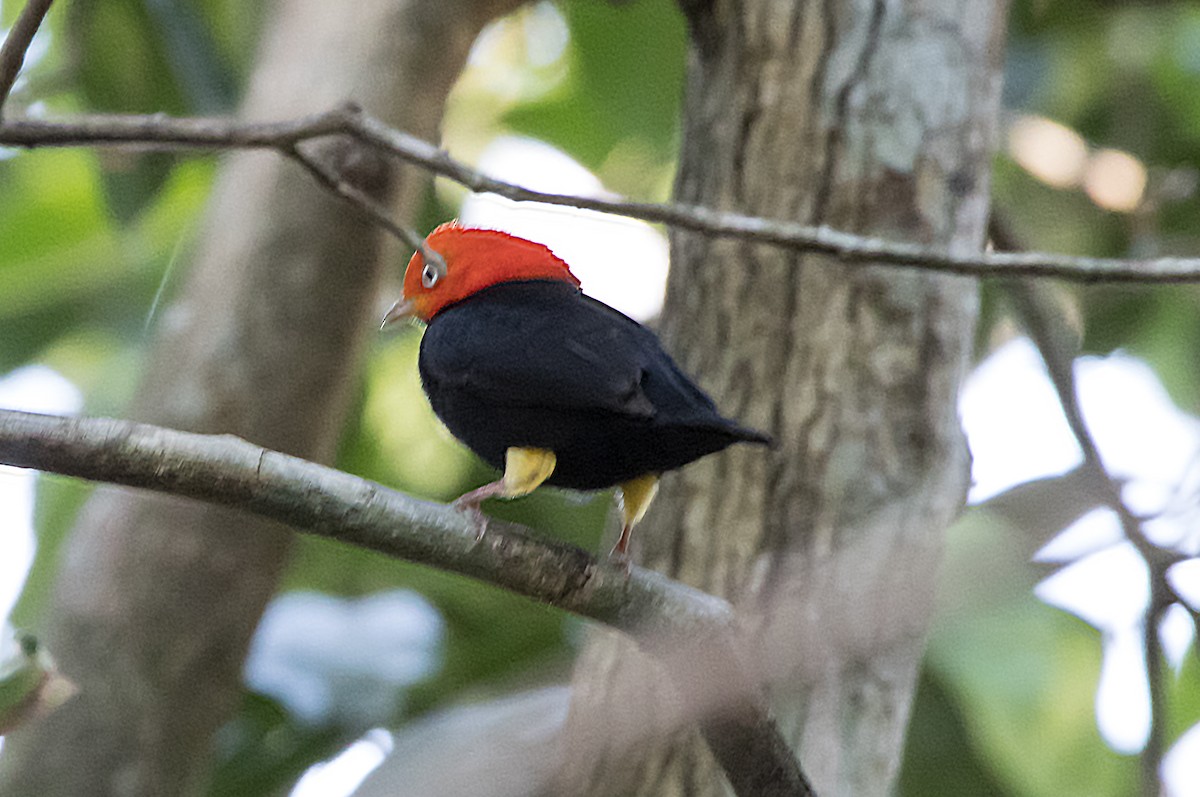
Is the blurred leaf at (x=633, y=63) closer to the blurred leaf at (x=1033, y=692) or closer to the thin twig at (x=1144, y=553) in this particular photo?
the thin twig at (x=1144, y=553)

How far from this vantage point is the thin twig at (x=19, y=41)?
7.02 feet

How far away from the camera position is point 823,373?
10.9 feet

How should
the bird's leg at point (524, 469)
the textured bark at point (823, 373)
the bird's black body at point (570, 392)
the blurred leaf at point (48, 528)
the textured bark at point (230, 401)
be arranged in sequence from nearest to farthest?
the bird's black body at point (570, 392), the bird's leg at point (524, 469), the textured bark at point (823, 373), the textured bark at point (230, 401), the blurred leaf at point (48, 528)

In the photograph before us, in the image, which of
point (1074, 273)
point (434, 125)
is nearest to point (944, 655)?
point (1074, 273)

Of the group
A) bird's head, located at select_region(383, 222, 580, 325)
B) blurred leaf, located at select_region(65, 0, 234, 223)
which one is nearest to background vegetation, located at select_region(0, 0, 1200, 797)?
blurred leaf, located at select_region(65, 0, 234, 223)

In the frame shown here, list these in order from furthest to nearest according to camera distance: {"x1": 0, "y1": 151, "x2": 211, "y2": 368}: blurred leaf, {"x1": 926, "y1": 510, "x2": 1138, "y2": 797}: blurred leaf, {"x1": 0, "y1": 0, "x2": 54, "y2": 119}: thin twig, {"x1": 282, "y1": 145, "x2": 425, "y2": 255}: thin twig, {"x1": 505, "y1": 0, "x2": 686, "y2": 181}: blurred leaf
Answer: {"x1": 0, "y1": 151, "x2": 211, "y2": 368}: blurred leaf, {"x1": 505, "y1": 0, "x2": 686, "y2": 181}: blurred leaf, {"x1": 926, "y1": 510, "x2": 1138, "y2": 797}: blurred leaf, {"x1": 282, "y1": 145, "x2": 425, "y2": 255}: thin twig, {"x1": 0, "y1": 0, "x2": 54, "y2": 119}: thin twig

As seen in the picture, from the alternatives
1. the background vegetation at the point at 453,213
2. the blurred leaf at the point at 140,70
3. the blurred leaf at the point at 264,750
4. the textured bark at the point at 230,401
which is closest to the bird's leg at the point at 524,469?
the textured bark at the point at 230,401

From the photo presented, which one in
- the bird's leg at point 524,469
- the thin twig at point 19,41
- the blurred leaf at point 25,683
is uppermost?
the thin twig at point 19,41

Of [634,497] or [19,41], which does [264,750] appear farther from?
[19,41]

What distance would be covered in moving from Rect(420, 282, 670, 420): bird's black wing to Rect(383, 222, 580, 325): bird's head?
136 mm

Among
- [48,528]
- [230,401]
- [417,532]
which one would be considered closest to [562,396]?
[417,532]

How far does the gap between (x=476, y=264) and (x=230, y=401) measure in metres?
1.16

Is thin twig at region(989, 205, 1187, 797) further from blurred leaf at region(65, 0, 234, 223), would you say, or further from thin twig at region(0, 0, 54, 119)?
blurred leaf at region(65, 0, 234, 223)

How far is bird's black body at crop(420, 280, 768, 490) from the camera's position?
241 centimetres
